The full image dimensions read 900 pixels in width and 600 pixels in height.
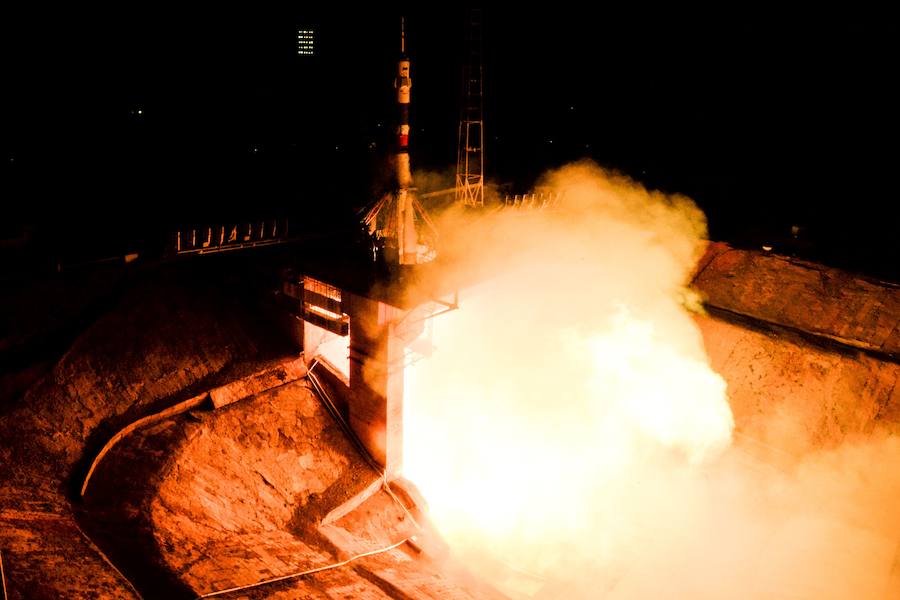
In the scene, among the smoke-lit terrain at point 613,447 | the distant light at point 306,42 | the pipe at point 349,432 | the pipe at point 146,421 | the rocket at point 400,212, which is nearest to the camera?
the pipe at point 146,421

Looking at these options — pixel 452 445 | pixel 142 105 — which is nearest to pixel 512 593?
pixel 452 445

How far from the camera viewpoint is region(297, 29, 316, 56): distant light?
83.4ft

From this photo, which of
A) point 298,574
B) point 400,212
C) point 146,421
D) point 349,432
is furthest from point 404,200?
point 298,574

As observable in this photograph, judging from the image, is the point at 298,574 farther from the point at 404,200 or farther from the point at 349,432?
the point at 404,200

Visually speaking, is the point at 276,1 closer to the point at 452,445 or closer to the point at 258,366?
the point at 258,366

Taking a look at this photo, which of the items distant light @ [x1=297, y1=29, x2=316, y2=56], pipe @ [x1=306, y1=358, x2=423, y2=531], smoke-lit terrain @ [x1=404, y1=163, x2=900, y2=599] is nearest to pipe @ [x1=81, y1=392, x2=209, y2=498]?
pipe @ [x1=306, y1=358, x2=423, y2=531]

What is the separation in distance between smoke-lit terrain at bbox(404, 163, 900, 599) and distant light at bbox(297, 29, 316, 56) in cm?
1228

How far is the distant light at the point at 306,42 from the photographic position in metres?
25.4

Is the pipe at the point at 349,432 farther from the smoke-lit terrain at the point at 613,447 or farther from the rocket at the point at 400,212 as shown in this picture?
the rocket at the point at 400,212

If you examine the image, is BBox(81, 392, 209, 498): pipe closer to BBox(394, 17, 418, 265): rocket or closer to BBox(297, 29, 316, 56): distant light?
BBox(394, 17, 418, 265): rocket

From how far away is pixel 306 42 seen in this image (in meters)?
25.6

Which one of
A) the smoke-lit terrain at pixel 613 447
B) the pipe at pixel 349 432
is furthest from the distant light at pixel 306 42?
the pipe at pixel 349 432

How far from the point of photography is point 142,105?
21.4 meters

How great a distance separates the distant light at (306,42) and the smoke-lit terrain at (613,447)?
12.3 m
